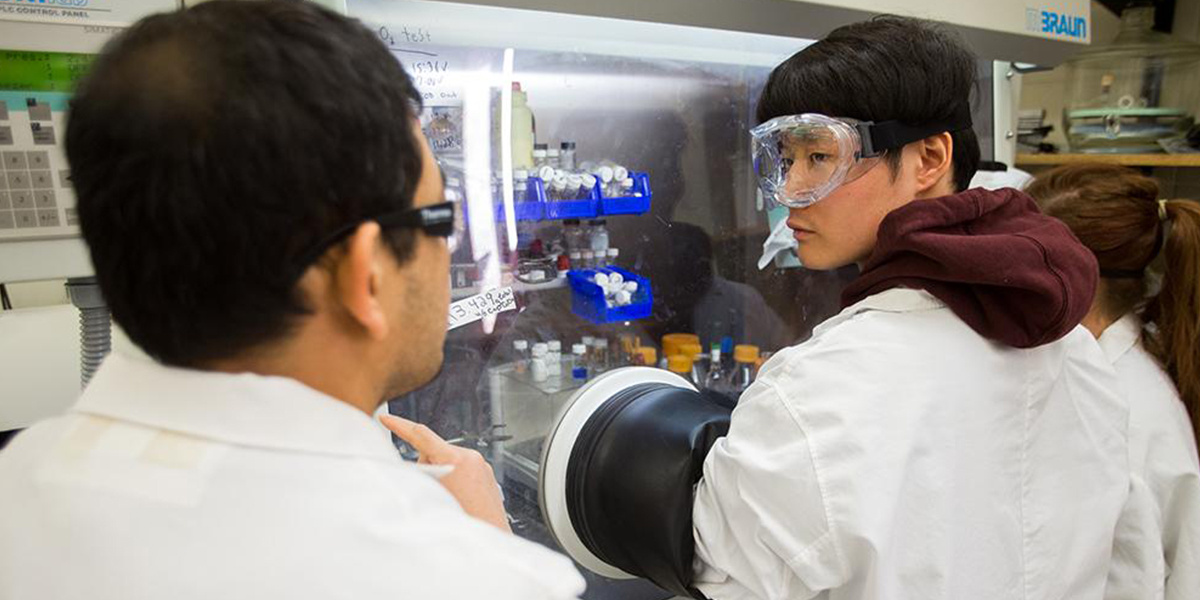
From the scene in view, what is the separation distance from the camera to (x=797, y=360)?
100 centimetres

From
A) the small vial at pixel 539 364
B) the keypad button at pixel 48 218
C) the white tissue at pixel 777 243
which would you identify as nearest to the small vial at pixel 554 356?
the small vial at pixel 539 364

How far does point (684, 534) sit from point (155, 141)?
81 cm

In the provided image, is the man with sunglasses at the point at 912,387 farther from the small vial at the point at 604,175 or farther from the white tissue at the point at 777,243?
the white tissue at the point at 777,243

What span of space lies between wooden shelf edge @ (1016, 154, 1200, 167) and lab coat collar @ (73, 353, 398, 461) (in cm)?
230

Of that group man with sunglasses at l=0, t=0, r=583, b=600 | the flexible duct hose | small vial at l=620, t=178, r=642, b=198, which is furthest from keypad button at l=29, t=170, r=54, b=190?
small vial at l=620, t=178, r=642, b=198

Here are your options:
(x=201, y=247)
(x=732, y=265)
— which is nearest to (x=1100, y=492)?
(x=732, y=265)

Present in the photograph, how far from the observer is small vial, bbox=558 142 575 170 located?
1542mm

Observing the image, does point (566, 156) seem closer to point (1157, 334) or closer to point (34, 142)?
point (34, 142)

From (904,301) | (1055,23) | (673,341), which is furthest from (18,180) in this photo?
(1055,23)

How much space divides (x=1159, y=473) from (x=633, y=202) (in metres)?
1.13

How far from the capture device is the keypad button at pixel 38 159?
0.94 meters

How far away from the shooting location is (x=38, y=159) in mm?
941

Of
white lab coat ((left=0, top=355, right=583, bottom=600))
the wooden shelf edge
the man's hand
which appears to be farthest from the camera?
the wooden shelf edge

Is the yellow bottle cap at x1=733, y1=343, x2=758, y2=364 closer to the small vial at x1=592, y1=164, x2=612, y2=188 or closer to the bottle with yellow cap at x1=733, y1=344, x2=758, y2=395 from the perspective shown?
the bottle with yellow cap at x1=733, y1=344, x2=758, y2=395
